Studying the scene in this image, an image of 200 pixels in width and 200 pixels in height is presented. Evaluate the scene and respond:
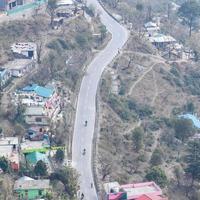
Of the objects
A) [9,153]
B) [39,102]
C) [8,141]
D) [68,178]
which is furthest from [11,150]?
[39,102]

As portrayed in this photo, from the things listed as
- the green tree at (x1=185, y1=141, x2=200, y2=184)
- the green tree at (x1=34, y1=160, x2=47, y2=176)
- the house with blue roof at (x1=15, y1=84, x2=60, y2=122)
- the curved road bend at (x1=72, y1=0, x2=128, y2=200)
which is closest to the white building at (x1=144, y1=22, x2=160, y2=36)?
the curved road bend at (x1=72, y1=0, x2=128, y2=200)

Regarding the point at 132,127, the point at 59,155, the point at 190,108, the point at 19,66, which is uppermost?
the point at 19,66

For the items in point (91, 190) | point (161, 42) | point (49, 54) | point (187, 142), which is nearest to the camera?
point (91, 190)

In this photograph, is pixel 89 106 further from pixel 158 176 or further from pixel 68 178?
pixel 68 178

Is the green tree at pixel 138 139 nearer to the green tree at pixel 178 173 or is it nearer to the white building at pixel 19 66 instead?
the green tree at pixel 178 173

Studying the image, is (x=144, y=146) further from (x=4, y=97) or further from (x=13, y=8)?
(x=13, y=8)

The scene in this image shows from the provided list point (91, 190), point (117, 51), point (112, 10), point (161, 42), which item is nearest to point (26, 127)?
point (91, 190)
